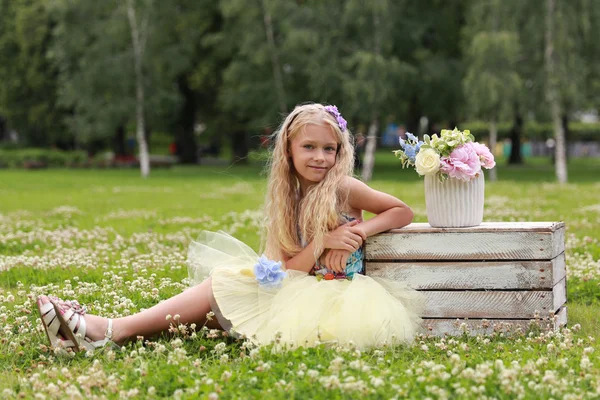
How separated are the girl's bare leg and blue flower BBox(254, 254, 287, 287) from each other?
43 cm

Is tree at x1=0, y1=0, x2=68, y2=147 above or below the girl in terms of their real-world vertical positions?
above

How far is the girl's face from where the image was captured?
21.5ft

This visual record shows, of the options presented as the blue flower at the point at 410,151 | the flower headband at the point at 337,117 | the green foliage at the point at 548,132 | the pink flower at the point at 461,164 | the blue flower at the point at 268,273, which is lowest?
the green foliage at the point at 548,132

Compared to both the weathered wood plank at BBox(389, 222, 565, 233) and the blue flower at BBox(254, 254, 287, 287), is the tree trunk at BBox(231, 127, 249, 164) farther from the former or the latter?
the blue flower at BBox(254, 254, 287, 287)

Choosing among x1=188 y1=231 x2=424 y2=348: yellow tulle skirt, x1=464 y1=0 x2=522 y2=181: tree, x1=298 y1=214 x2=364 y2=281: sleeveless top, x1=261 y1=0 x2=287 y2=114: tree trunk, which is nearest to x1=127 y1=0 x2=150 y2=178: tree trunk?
x1=261 y1=0 x2=287 y2=114: tree trunk

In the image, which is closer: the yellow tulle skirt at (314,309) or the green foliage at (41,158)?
the yellow tulle skirt at (314,309)

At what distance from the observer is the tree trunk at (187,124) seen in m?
51.4

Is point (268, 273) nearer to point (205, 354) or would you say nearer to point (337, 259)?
point (337, 259)

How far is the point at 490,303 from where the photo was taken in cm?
647

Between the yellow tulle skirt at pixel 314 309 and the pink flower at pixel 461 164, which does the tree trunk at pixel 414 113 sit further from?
the yellow tulle skirt at pixel 314 309

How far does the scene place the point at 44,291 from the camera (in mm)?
8062

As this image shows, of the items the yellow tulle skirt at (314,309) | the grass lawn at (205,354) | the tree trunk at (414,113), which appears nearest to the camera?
the grass lawn at (205,354)

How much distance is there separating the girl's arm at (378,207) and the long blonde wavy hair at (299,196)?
90 millimetres

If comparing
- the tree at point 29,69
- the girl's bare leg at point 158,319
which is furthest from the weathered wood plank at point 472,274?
the tree at point 29,69
